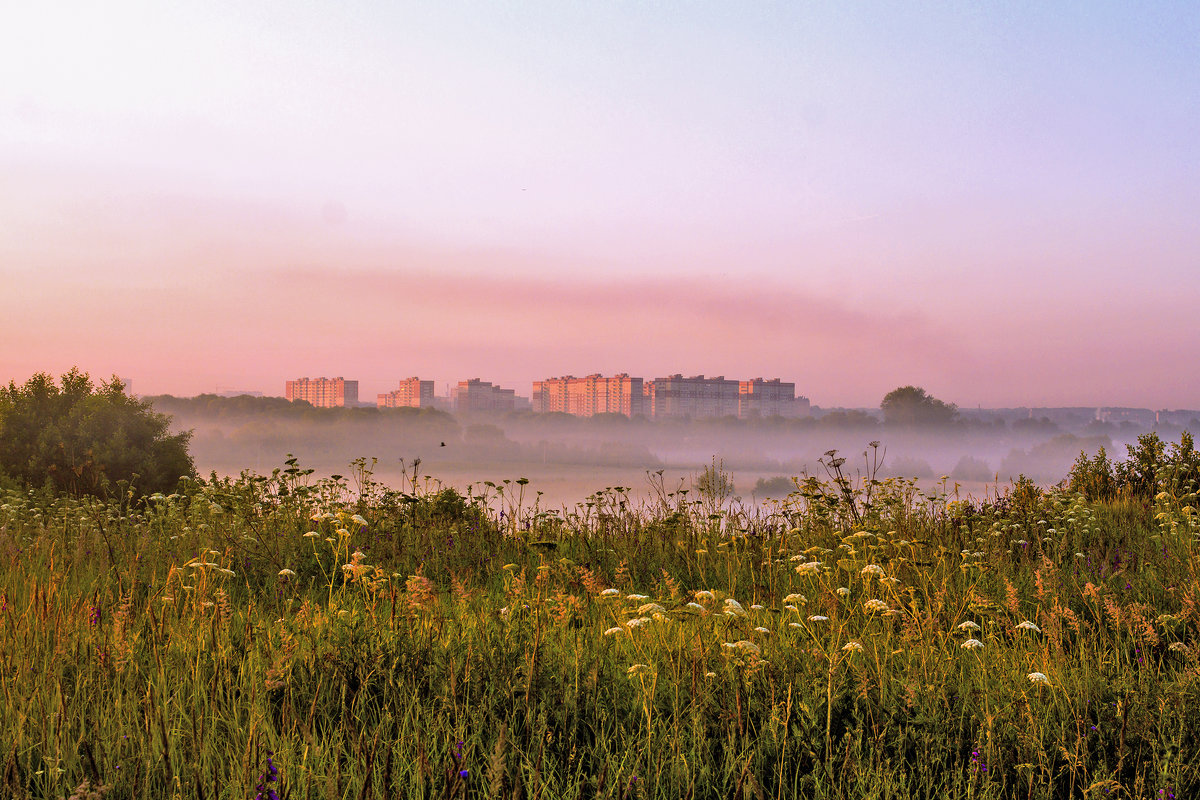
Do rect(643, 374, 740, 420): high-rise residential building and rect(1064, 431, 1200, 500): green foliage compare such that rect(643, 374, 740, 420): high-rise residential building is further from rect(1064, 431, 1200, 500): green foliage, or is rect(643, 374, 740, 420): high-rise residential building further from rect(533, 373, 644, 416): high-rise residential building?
rect(1064, 431, 1200, 500): green foliage

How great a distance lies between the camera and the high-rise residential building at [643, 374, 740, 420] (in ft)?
213

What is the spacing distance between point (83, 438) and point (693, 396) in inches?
1947

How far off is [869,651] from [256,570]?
494cm

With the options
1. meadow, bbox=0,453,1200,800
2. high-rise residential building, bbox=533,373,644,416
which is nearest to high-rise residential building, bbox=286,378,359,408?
high-rise residential building, bbox=533,373,644,416

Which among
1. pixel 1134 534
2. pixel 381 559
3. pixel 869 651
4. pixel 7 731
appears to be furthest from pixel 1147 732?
pixel 1134 534

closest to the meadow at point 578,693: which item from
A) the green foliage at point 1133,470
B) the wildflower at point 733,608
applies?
the wildflower at point 733,608

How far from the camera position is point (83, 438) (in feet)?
76.5

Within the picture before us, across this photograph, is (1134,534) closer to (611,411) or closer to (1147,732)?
(1147,732)

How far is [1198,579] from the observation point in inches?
226

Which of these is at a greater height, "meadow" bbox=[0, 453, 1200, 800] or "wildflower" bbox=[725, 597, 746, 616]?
"wildflower" bbox=[725, 597, 746, 616]

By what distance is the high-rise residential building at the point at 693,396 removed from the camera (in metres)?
64.9

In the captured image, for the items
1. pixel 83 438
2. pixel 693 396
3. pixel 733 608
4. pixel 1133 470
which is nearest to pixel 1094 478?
pixel 1133 470

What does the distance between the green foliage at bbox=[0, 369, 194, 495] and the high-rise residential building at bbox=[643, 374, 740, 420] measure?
42.1 meters

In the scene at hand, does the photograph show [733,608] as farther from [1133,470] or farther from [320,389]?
[320,389]
